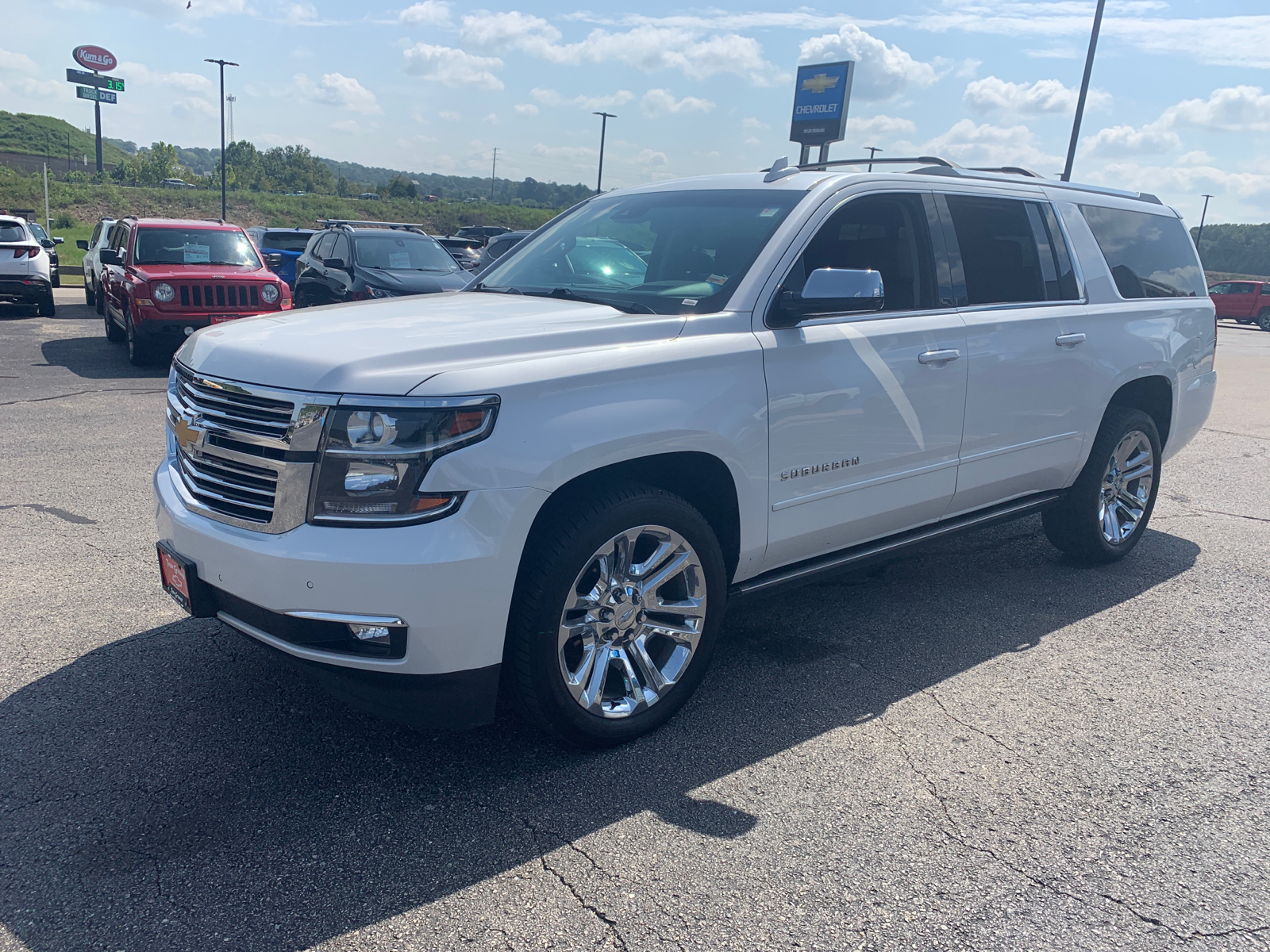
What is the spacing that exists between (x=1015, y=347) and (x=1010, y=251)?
51cm

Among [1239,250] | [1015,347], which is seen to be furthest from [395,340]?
[1239,250]

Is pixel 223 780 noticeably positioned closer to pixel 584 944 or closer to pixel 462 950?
pixel 462 950

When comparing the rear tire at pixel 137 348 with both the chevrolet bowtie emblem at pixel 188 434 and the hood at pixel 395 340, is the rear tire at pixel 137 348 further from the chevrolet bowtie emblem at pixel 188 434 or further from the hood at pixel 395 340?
the chevrolet bowtie emblem at pixel 188 434

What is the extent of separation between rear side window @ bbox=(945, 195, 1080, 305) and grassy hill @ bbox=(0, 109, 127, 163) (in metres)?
155

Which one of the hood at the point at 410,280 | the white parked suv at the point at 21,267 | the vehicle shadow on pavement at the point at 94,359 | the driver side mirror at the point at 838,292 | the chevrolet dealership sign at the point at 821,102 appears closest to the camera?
the driver side mirror at the point at 838,292

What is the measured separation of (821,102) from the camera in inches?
1258

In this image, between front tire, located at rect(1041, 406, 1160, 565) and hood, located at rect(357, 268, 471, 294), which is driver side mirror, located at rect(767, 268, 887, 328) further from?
hood, located at rect(357, 268, 471, 294)

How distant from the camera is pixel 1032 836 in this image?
2.88m

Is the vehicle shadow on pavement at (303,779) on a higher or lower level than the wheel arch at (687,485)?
lower

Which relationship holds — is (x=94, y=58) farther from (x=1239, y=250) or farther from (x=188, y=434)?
(x=1239, y=250)

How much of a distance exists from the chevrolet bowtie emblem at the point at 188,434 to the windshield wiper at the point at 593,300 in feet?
4.87

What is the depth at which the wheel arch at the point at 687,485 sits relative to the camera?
10.0ft

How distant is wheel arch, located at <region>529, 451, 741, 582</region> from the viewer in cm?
305

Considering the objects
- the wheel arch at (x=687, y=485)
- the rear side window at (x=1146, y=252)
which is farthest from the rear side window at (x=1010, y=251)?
the wheel arch at (x=687, y=485)
